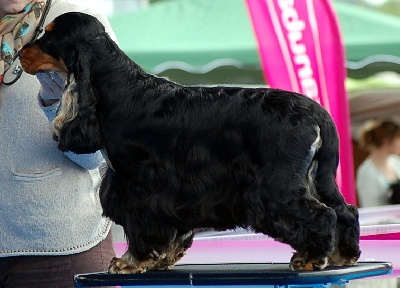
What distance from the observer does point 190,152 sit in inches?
84.7

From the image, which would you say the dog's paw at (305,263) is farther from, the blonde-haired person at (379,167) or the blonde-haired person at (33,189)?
the blonde-haired person at (379,167)

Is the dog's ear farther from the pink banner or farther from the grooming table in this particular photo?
the pink banner

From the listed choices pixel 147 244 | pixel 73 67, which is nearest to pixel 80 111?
pixel 73 67

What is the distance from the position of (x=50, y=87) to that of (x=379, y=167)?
670 centimetres

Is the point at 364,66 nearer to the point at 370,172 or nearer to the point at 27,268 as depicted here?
the point at 370,172

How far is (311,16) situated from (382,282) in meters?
1.65

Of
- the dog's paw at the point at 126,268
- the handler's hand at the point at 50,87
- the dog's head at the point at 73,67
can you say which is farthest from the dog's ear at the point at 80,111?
the dog's paw at the point at 126,268

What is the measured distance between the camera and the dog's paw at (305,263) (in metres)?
2.10

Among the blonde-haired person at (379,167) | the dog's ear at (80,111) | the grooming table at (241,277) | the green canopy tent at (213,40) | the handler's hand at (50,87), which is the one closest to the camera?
the grooming table at (241,277)

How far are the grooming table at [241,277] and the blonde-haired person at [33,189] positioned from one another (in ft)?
1.55

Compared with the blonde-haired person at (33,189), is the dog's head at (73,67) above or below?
above

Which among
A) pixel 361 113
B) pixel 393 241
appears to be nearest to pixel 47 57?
pixel 393 241

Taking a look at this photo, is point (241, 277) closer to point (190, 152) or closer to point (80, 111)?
point (190, 152)

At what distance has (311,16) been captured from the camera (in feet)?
17.4
